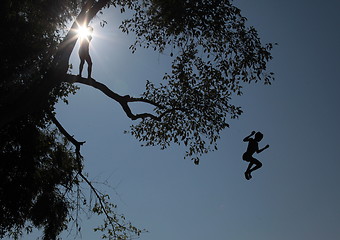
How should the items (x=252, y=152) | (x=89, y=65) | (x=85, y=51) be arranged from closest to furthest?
(x=252, y=152)
(x=85, y=51)
(x=89, y=65)

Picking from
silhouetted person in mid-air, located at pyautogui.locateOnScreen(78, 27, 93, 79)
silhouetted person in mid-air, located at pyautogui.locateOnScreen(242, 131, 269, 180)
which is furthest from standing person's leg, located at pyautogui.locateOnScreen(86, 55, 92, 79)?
silhouetted person in mid-air, located at pyautogui.locateOnScreen(242, 131, 269, 180)

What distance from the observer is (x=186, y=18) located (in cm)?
1140

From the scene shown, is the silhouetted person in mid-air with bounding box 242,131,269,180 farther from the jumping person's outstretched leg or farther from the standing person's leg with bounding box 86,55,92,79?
the standing person's leg with bounding box 86,55,92,79

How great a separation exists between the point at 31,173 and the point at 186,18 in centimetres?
861

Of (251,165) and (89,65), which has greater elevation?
(89,65)

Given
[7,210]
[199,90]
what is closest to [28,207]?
[7,210]

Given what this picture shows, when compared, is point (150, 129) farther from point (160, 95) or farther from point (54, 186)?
point (54, 186)

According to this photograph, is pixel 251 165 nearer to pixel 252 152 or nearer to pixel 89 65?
pixel 252 152

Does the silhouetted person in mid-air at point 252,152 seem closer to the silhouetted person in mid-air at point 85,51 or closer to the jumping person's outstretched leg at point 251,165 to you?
the jumping person's outstretched leg at point 251,165

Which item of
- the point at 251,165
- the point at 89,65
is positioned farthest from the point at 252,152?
the point at 89,65

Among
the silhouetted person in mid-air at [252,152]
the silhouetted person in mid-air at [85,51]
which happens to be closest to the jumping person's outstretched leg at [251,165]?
the silhouetted person in mid-air at [252,152]

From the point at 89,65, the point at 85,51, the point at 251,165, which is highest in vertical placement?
the point at 85,51

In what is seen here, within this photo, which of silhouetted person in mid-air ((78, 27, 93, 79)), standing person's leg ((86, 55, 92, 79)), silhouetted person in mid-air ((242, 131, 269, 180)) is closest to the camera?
silhouetted person in mid-air ((242, 131, 269, 180))

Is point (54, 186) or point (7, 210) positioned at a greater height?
point (54, 186)
